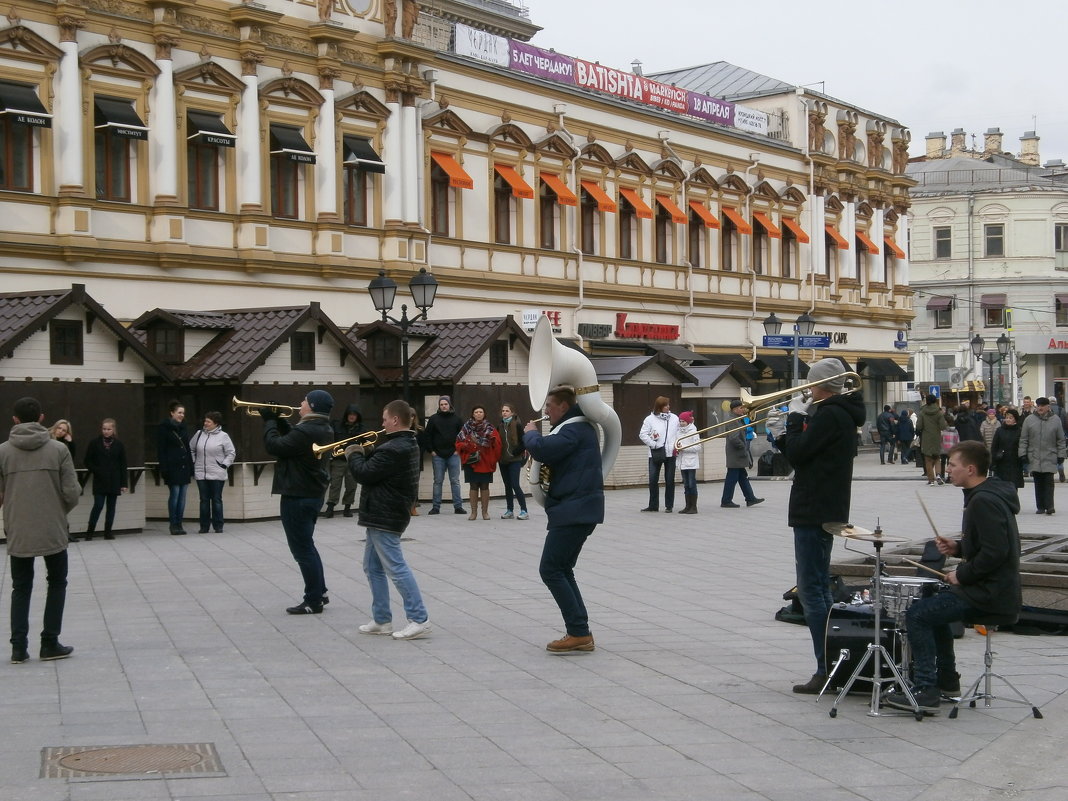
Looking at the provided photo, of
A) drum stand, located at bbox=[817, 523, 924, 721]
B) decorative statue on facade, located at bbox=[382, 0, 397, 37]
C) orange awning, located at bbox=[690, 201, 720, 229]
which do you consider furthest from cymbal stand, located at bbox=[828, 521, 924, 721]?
orange awning, located at bbox=[690, 201, 720, 229]

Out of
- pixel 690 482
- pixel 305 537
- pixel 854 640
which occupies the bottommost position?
pixel 854 640

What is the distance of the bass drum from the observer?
852 centimetres

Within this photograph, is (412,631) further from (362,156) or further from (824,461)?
(362,156)

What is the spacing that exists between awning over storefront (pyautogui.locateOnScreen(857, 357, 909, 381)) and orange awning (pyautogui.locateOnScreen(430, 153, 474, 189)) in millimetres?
22208

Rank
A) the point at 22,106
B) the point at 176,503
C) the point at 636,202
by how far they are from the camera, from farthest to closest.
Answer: the point at 636,202 < the point at 22,106 < the point at 176,503

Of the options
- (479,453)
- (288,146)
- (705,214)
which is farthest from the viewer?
(705,214)

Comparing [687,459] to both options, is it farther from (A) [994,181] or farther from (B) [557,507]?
(A) [994,181]

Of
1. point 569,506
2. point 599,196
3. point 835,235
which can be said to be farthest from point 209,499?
point 835,235

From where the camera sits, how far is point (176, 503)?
20062 mm

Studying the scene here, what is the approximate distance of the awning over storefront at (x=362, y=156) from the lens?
30622 millimetres

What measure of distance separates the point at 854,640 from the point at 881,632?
17cm

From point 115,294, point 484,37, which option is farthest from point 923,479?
point 115,294

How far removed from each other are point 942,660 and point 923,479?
2499 centimetres

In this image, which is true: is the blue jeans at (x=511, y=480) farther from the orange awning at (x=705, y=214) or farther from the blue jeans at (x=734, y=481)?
the orange awning at (x=705, y=214)
